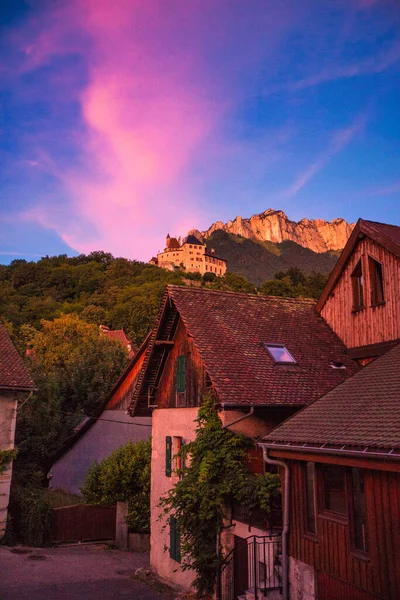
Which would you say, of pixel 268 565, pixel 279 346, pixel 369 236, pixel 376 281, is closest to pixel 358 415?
pixel 268 565

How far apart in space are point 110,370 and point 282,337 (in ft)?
59.6

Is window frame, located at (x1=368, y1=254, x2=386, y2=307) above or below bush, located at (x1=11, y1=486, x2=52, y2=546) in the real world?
above

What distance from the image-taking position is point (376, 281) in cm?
1480

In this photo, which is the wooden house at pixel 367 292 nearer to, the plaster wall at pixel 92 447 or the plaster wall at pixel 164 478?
the plaster wall at pixel 164 478

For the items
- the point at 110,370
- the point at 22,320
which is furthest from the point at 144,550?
the point at 22,320

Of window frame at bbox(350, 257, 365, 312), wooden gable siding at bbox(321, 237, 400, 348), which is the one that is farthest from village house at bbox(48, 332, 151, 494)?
window frame at bbox(350, 257, 365, 312)

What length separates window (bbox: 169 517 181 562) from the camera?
15.4m

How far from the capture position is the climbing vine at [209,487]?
12.2 m

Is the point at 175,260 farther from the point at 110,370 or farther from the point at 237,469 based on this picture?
the point at 237,469

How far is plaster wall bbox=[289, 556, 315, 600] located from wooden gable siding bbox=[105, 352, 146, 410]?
15.4 metres

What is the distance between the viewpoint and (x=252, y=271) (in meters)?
186

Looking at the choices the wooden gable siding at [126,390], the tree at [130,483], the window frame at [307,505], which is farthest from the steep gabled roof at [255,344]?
the wooden gable siding at [126,390]

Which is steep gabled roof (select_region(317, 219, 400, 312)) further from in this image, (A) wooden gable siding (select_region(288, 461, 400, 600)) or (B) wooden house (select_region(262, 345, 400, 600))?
(A) wooden gable siding (select_region(288, 461, 400, 600))

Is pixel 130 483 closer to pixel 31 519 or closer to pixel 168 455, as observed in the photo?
pixel 31 519
